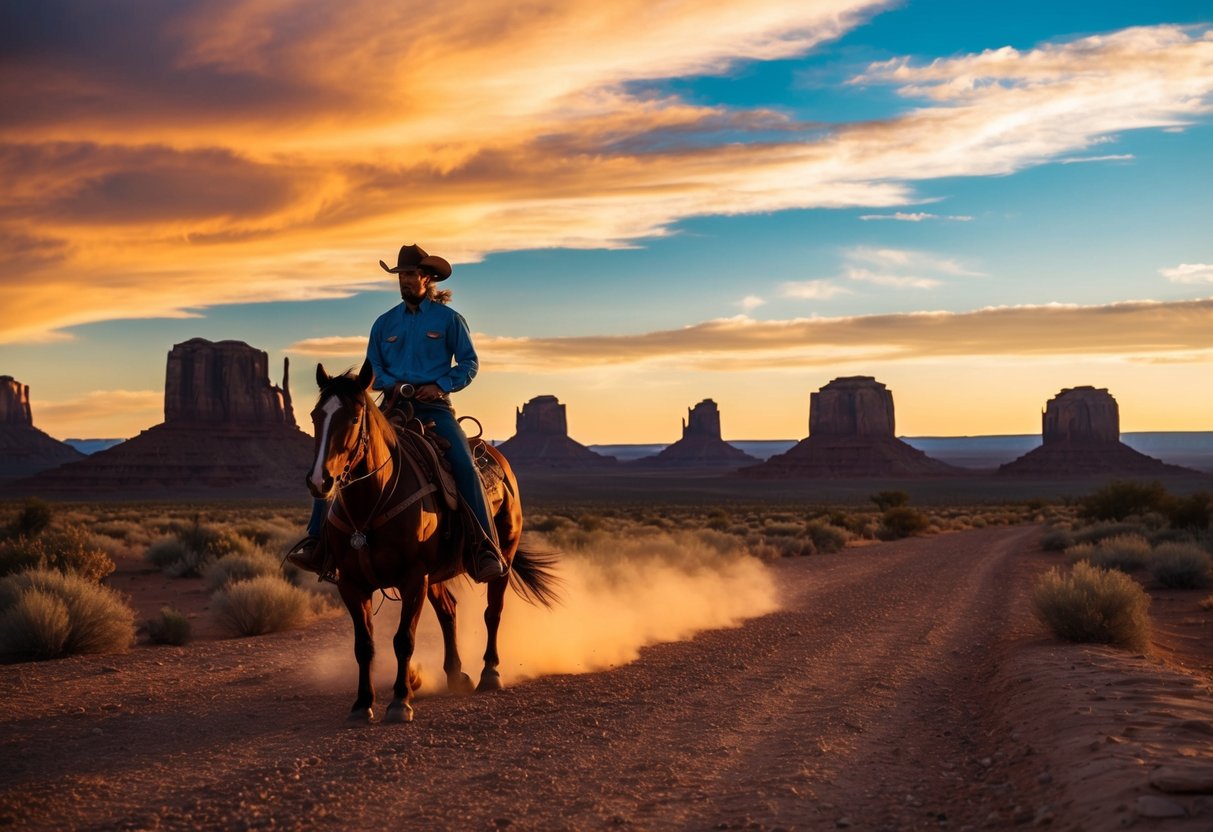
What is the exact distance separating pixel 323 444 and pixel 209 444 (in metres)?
133

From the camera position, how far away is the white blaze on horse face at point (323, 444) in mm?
7371

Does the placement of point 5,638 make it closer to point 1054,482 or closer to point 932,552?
point 932,552

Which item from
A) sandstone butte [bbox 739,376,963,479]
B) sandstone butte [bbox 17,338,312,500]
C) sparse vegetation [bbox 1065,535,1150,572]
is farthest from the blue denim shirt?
sandstone butte [bbox 739,376,963,479]

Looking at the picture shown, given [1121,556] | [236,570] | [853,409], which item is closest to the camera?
[236,570]

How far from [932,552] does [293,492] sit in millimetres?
97166

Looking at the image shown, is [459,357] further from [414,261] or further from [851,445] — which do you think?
[851,445]

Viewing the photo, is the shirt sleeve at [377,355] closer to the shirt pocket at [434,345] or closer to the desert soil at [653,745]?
the shirt pocket at [434,345]

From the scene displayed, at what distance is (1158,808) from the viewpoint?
201 inches

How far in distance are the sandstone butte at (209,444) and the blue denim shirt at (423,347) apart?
103 metres

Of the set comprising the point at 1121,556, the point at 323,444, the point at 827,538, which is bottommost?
the point at 827,538

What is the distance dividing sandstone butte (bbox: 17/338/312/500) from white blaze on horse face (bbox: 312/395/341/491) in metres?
106

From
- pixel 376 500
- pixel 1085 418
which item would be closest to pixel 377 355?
pixel 376 500

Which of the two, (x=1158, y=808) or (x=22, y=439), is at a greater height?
(x=22, y=439)

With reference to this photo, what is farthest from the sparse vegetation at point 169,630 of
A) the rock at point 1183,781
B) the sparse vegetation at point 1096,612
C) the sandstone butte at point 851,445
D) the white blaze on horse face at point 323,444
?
the sandstone butte at point 851,445
